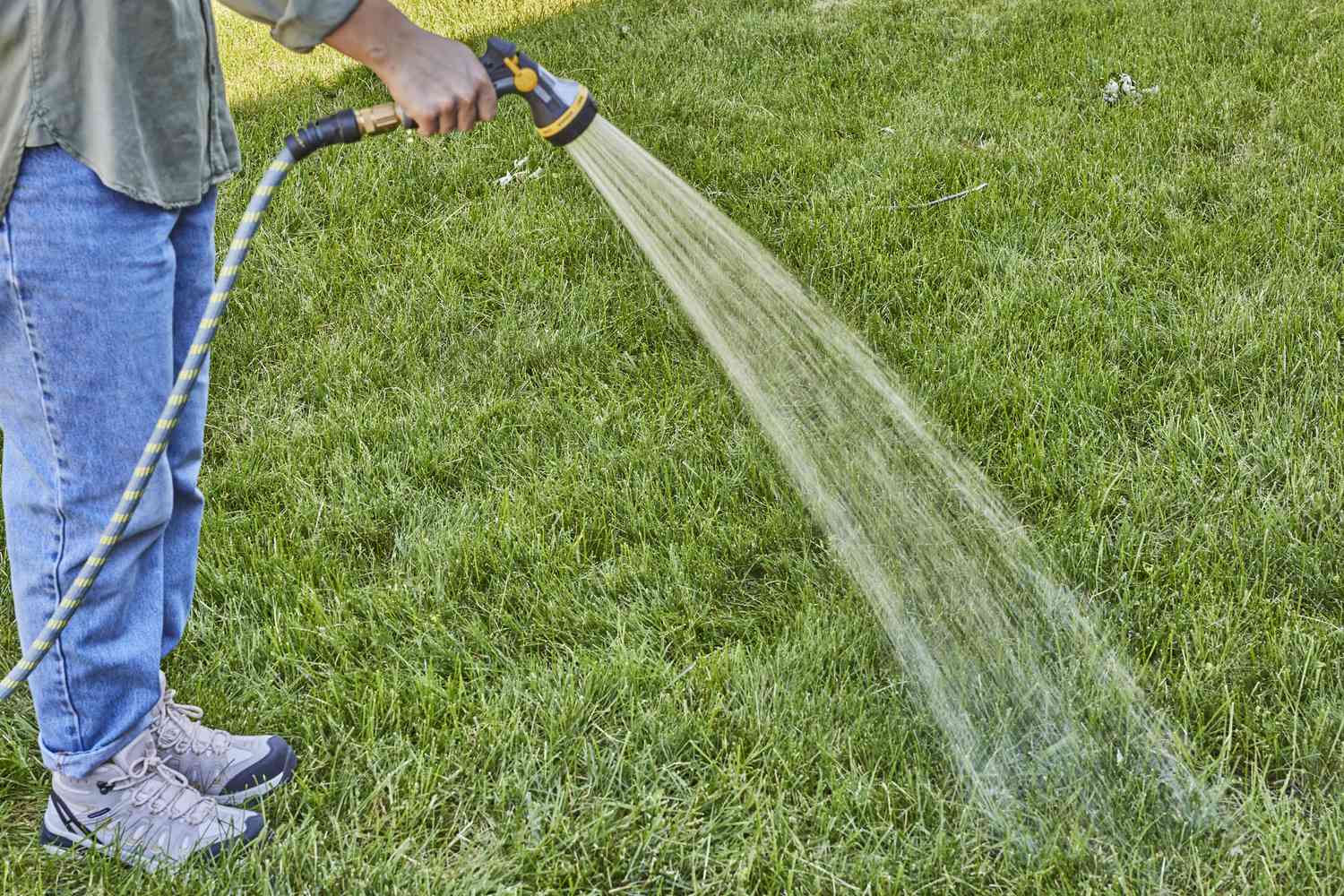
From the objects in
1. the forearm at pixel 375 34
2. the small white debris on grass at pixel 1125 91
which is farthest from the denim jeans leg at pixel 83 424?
the small white debris on grass at pixel 1125 91

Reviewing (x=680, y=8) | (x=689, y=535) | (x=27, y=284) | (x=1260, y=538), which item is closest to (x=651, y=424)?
(x=689, y=535)

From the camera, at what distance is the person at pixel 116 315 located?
1450mm

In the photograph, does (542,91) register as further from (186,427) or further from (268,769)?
(268,769)

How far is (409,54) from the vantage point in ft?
5.20

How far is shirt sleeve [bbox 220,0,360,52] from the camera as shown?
1.51m

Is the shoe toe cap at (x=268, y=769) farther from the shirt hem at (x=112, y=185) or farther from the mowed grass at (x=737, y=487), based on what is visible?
the shirt hem at (x=112, y=185)

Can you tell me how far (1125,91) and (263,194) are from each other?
3.53 meters

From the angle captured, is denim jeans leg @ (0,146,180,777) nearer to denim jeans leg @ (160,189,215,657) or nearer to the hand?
denim jeans leg @ (160,189,215,657)

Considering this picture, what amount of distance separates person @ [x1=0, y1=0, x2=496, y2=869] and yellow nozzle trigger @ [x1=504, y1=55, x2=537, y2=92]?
103 millimetres

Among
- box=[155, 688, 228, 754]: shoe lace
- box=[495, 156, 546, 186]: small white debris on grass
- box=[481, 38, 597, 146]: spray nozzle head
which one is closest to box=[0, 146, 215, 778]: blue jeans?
box=[155, 688, 228, 754]: shoe lace

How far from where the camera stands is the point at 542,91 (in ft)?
5.92

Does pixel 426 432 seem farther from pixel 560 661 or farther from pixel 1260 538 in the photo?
pixel 1260 538

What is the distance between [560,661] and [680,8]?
15.0 feet

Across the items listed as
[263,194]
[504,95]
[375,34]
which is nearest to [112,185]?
[263,194]
